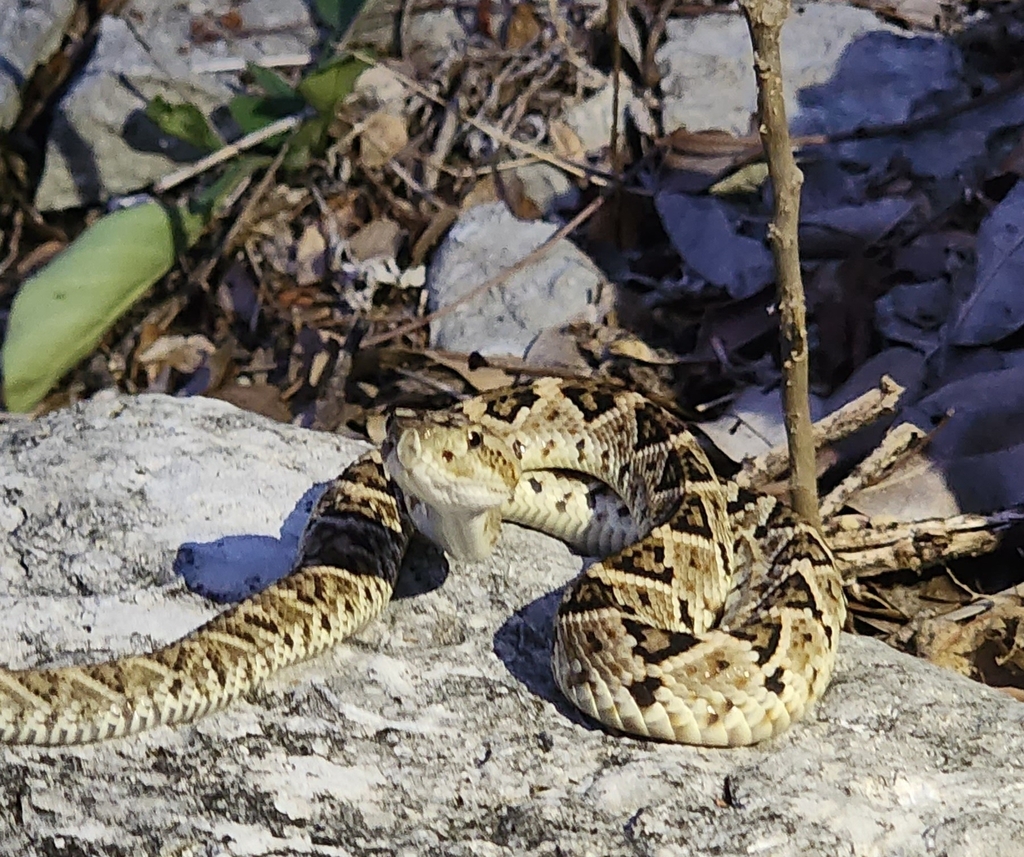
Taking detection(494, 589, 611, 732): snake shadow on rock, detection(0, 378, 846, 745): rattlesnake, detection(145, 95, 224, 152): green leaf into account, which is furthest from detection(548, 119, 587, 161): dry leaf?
detection(494, 589, 611, 732): snake shadow on rock

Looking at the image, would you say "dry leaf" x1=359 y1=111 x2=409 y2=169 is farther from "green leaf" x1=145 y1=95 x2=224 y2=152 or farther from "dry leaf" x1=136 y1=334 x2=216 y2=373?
"dry leaf" x1=136 y1=334 x2=216 y2=373

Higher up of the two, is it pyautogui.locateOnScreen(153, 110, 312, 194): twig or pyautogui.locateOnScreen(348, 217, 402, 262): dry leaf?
pyautogui.locateOnScreen(153, 110, 312, 194): twig

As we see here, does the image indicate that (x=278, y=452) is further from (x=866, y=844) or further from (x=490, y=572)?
(x=866, y=844)

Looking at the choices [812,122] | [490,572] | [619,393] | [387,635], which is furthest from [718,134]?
[387,635]

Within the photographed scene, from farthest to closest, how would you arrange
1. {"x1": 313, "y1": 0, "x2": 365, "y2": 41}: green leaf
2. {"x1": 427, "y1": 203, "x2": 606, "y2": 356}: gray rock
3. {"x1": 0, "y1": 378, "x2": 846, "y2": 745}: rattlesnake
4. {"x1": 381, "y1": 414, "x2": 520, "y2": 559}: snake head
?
{"x1": 313, "y1": 0, "x2": 365, "y2": 41}: green leaf → {"x1": 427, "y1": 203, "x2": 606, "y2": 356}: gray rock → {"x1": 381, "y1": 414, "x2": 520, "y2": 559}: snake head → {"x1": 0, "y1": 378, "x2": 846, "y2": 745}: rattlesnake

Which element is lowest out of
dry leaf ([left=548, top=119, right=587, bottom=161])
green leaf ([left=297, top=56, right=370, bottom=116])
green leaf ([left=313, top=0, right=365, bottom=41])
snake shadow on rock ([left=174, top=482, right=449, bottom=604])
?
snake shadow on rock ([left=174, top=482, right=449, bottom=604])

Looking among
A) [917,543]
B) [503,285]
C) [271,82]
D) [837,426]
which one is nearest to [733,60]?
[503,285]

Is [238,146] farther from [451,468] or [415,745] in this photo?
[415,745]
